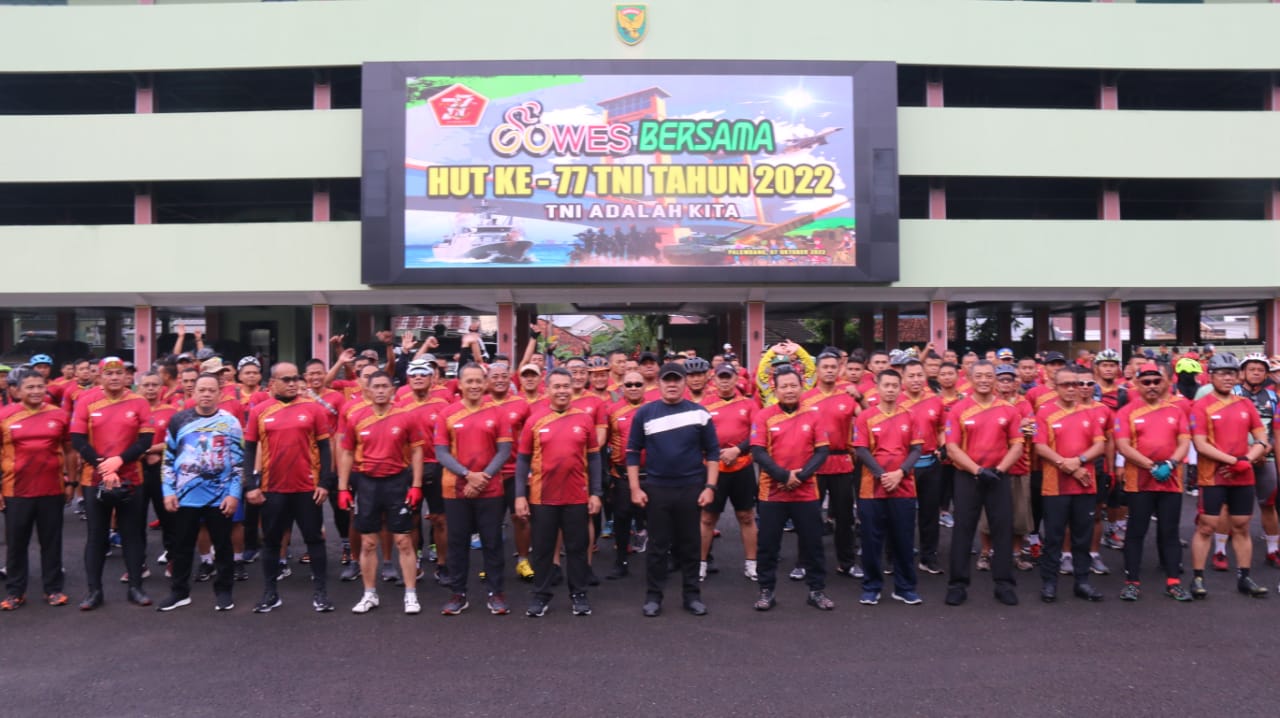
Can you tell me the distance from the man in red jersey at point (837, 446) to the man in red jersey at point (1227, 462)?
273 cm

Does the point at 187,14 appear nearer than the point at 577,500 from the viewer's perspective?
No

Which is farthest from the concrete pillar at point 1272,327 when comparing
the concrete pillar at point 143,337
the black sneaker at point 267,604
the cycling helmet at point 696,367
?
the concrete pillar at point 143,337

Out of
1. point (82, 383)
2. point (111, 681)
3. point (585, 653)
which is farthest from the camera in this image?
point (82, 383)

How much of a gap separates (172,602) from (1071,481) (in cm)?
731

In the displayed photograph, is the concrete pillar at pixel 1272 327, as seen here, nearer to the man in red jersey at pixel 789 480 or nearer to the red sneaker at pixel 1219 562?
the red sneaker at pixel 1219 562

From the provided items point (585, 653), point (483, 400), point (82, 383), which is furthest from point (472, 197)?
point (585, 653)

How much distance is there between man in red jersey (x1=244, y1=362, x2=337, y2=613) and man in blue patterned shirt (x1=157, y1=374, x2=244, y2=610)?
18cm

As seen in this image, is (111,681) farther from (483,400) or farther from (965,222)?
(965,222)

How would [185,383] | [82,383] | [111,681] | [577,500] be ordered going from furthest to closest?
[82,383] < [185,383] < [577,500] < [111,681]

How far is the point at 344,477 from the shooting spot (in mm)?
6719

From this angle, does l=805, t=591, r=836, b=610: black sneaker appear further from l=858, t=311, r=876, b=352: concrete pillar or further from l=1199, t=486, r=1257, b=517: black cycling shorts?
l=858, t=311, r=876, b=352: concrete pillar

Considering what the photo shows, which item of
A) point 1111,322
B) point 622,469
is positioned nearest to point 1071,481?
point 622,469

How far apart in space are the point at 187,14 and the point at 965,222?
21045mm

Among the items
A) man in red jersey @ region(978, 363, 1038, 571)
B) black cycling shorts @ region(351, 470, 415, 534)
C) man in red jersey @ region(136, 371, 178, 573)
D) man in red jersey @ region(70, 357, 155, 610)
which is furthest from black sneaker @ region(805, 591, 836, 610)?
man in red jersey @ region(70, 357, 155, 610)
